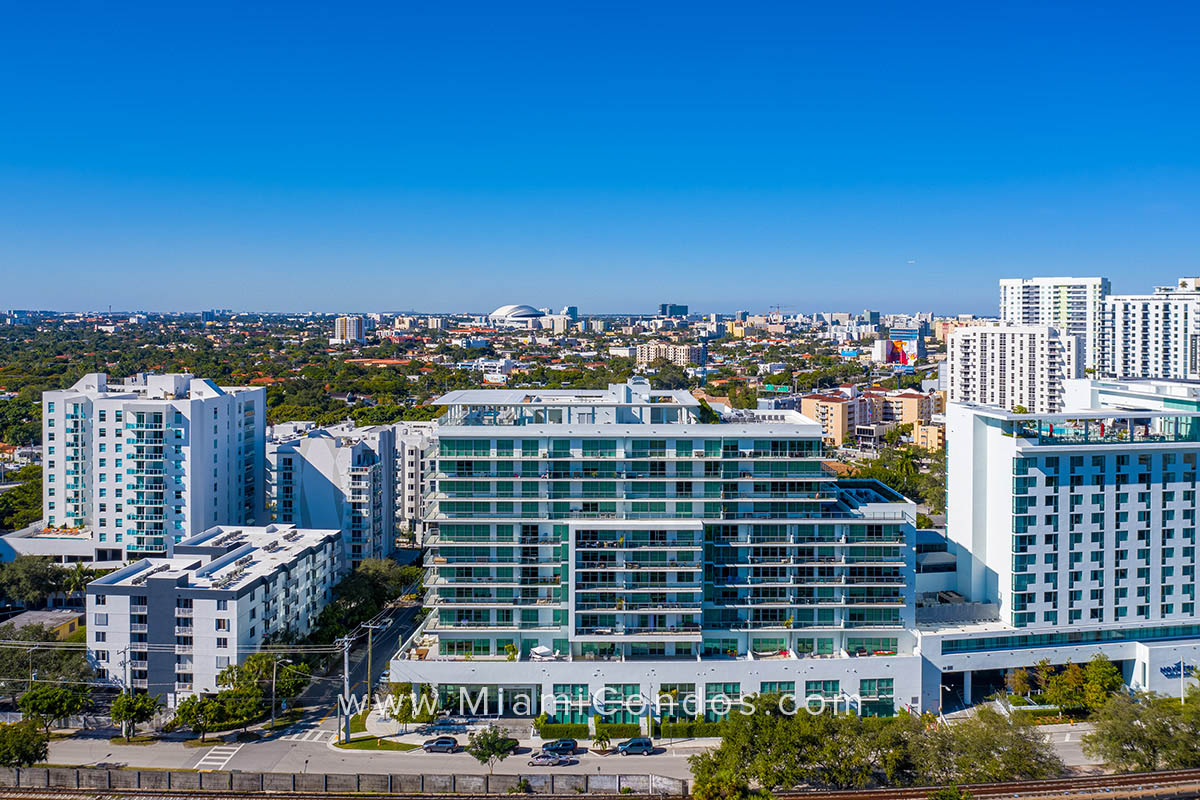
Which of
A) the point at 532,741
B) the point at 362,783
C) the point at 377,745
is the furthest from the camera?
the point at 532,741

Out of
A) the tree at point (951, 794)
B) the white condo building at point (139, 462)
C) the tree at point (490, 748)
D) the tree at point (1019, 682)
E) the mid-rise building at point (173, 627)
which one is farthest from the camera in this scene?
the white condo building at point (139, 462)

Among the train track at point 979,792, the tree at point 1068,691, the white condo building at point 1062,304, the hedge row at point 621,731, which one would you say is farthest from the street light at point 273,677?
the white condo building at point 1062,304

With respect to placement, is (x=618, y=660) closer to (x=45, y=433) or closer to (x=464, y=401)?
(x=464, y=401)

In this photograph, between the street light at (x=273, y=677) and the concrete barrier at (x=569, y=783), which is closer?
the concrete barrier at (x=569, y=783)

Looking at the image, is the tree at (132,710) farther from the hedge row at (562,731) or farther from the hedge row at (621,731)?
the hedge row at (621,731)

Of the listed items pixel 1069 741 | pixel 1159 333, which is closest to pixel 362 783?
pixel 1069 741

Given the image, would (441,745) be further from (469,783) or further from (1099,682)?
(1099,682)
